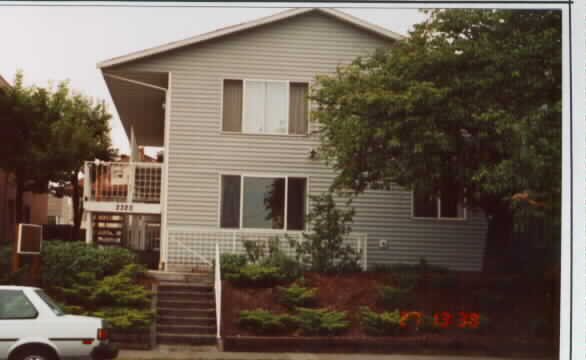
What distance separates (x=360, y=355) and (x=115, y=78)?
7.86 metres

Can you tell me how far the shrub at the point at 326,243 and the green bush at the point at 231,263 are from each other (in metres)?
1.04

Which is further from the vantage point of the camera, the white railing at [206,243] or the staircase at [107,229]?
the staircase at [107,229]

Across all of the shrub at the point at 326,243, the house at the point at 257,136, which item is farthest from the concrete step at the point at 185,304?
the house at the point at 257,136

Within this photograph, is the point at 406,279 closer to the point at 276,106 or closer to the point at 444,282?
the point at 444,282

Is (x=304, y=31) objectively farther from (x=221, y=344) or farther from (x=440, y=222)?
(x=221, y=344)

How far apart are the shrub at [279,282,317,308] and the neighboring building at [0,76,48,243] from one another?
16.0 ft

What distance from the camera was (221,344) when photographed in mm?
13078

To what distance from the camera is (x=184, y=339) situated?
43.7 feet

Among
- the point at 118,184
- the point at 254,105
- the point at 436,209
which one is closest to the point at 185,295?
the point at 118,184

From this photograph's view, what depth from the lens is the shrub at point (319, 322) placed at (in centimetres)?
1361

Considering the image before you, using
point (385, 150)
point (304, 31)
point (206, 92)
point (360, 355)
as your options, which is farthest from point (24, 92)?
point (360, 355)

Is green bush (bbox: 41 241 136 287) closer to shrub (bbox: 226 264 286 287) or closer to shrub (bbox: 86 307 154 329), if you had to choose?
shrub (bbox: 86 307 154 329)

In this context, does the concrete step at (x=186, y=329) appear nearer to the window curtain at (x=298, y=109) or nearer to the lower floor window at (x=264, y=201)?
the lower floor window at (x=264, y=201)

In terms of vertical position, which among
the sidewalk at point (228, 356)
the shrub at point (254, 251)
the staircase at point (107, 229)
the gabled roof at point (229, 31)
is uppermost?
the gabled roof at point (229, 31)
